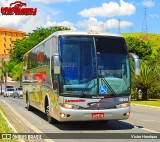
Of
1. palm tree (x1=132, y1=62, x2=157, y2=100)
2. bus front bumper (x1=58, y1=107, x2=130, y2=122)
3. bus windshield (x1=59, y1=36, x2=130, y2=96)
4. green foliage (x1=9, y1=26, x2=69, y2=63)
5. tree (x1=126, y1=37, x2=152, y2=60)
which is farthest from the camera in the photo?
tree (x1=126, y1=37, x2=152, y2=60)

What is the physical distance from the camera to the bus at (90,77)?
13.4 metres

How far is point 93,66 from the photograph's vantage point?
44.9 feet

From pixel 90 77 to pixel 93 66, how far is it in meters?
0.41

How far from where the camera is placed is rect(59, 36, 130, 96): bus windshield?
44.3 ft

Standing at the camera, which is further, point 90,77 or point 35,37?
point 35,37

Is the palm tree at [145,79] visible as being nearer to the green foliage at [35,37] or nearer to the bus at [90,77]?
the bus at [90,77]

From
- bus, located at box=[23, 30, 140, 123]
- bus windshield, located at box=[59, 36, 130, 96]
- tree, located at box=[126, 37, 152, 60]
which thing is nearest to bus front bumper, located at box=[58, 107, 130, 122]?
bus, located at box=[23, 30, 140, 123]

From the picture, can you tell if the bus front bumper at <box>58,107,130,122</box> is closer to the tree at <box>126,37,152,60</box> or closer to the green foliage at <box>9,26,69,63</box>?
the green foliage at <box>9,26,69,63</box>

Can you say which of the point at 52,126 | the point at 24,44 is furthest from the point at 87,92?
the point at 24,44

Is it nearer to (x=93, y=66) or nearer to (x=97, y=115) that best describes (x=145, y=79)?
(x=93, y=66)

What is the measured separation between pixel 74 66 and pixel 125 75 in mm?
1747

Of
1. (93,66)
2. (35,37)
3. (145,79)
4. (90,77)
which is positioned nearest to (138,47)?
(35,37)

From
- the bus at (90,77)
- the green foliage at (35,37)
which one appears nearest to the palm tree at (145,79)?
the bus at (90,77)

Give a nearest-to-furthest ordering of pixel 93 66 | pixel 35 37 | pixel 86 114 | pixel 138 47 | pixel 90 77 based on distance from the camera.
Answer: pixel 86 114 < pixel 90 77 < pixel 93 66 < pixel 35 37 < pixel 138 47
